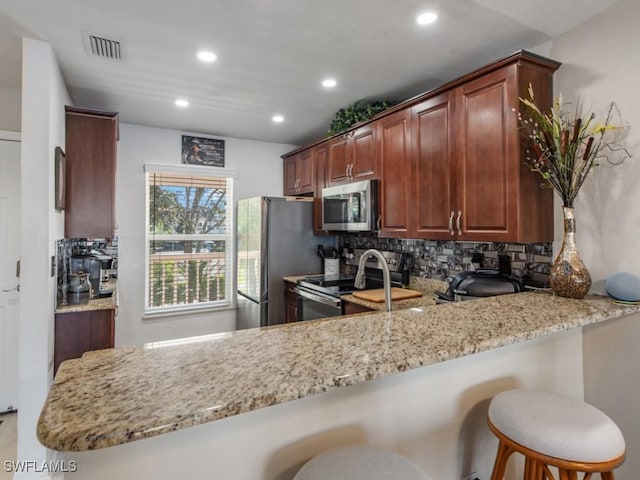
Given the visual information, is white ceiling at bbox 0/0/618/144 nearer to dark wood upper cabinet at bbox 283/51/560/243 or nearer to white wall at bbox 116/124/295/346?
dark wood upper cabinet at bbox 283/51/560/243

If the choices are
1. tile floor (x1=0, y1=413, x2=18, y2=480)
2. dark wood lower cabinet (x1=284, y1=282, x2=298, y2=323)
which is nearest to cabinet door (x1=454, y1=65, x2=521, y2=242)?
dark wood lower cabinet (x1=284, y1=282, x2=298, y2=323)

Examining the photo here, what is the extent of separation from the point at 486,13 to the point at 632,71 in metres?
0.73

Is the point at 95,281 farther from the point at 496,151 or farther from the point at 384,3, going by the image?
the point at 496,151

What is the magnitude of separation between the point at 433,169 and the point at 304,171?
185 cm

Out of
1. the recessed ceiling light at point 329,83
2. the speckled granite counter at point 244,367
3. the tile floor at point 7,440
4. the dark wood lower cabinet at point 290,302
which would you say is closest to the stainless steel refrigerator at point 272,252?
the dark wood lower cabinet at point 290,302

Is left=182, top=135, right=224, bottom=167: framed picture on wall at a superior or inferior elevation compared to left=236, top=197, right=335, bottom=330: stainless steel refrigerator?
superior

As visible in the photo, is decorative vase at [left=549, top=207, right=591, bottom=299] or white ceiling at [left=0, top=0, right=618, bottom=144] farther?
white ceiling at [left=0, top=0, right=618, bottom=144]

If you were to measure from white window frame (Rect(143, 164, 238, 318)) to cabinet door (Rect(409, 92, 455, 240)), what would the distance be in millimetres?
2335

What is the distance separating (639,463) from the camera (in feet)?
5.12

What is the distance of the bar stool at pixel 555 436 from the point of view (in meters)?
0.99

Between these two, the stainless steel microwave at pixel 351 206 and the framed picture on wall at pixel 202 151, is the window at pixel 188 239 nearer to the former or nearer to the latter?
the framed picture on wall at pixel 202 151

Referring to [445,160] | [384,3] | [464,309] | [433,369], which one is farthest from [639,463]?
[384,3]

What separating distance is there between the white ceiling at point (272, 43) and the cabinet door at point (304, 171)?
86 centimetres

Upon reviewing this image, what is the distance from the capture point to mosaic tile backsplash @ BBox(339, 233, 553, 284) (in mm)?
2076
